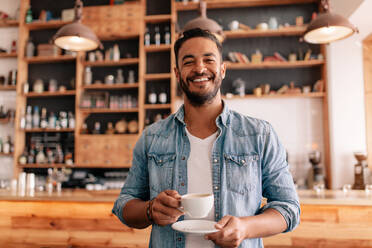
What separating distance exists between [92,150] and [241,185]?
378 centimetres

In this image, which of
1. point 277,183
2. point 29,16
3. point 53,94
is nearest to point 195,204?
point 277,183

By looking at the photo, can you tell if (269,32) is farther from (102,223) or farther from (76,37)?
(102,223)

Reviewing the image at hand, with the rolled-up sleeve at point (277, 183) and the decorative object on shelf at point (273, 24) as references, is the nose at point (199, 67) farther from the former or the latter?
the decorative object on shelf at point (273, 24)

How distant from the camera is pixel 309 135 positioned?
4.62 m

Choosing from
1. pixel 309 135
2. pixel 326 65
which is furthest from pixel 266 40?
pixel 309 135

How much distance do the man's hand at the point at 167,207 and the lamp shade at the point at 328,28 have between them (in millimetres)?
2264

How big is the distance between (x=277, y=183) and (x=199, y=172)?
0.98 feet

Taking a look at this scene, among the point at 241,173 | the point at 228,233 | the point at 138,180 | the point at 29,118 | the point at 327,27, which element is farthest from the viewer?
the point at 29,118

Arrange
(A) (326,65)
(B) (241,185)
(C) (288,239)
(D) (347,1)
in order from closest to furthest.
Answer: (B) (241,185), (C) (288,239), (D) (347,1), (A) (326,65)

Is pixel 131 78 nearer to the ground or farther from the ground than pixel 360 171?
farther from the ground

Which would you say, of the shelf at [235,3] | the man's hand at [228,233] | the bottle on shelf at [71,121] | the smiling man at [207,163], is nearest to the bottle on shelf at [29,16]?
the bottle on shelf at [71,121]

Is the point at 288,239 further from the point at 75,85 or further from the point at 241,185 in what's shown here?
the point at 75,85

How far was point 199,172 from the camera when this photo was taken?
123 centimetres

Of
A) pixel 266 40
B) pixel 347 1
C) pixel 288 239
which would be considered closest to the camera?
pixel 288 239
